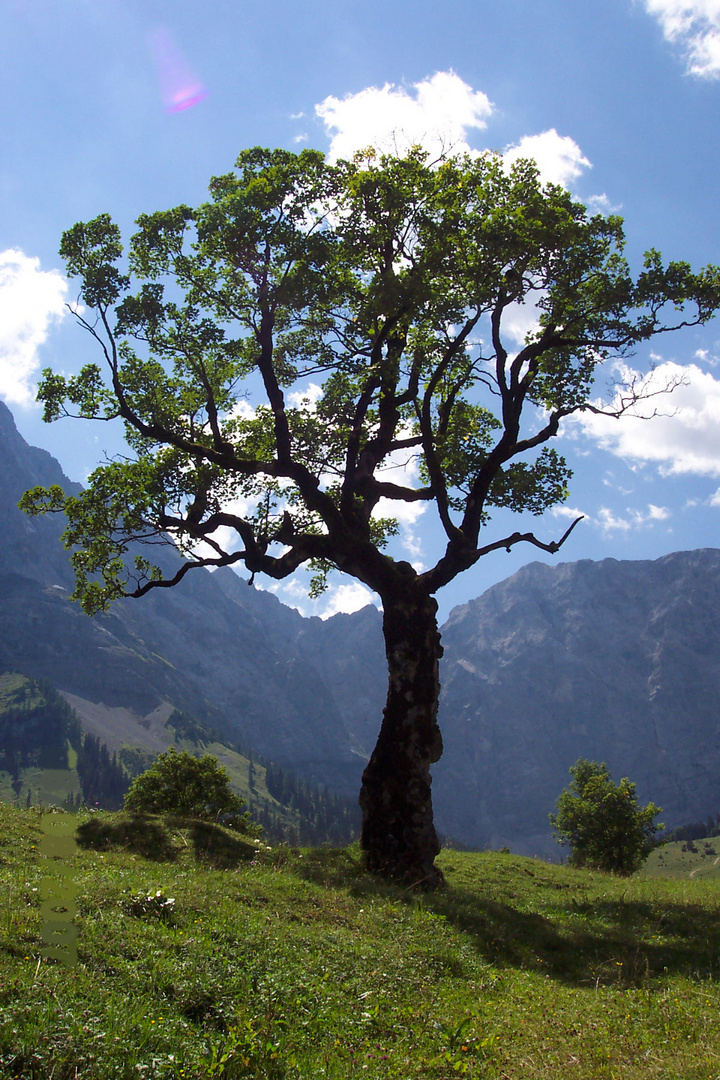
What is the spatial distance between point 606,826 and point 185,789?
26.5 metres

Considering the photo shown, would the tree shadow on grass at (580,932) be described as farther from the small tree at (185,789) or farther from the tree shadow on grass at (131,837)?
the small tree at (185,789)

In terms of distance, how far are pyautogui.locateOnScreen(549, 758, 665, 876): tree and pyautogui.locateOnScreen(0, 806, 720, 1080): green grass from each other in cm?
2860

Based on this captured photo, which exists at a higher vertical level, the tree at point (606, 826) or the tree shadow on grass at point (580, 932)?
the tree shadow on grass at point (580, 932)

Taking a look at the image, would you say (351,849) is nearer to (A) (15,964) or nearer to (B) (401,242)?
(A) (15,964)

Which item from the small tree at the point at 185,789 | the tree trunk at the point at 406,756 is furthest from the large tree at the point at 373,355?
the small tree at the point at 185,789

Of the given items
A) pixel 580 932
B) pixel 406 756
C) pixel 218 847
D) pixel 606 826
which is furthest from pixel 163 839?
pixel 606 826

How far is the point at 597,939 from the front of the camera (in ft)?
39.9

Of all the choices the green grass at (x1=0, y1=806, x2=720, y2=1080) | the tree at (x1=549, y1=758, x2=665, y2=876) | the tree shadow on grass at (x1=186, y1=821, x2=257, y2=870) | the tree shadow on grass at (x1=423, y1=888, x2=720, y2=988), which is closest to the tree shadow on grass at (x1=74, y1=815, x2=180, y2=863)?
the green grass at (x1=0, y1=806, x2=720, y2=1080)

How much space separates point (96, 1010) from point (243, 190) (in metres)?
19.2

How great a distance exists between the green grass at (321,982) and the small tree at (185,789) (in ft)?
55.0

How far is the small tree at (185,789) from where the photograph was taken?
29.7 m

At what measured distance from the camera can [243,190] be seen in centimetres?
1875

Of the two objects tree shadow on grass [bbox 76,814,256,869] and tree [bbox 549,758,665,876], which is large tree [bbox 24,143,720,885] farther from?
tree [bbox 549,758,665,876]

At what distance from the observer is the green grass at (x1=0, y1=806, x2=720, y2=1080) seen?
5.68 metres
